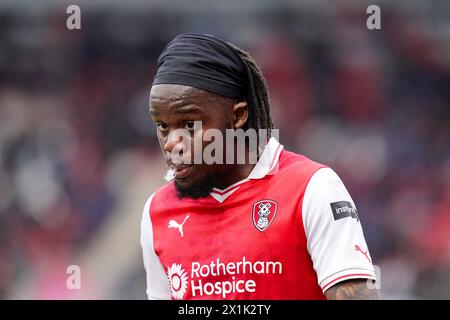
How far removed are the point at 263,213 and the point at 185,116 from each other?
1.67 ft

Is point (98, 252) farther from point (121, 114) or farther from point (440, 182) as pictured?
point (440, 182)

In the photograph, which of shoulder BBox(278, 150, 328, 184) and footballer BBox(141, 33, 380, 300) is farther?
shoulder BBox(278, 150, 328, 184)

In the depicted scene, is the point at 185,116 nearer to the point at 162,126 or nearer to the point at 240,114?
the point at 162,126

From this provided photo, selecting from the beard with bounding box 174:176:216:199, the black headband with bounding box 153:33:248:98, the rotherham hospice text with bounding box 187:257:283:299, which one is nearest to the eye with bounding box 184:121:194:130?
the black headband with bounding box 153:33:248:98

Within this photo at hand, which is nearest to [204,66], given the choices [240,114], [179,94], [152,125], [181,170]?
[179,94]

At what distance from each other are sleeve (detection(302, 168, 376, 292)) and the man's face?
50 cm

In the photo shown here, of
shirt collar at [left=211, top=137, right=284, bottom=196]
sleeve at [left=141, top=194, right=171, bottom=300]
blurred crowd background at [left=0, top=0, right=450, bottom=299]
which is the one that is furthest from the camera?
blurred crowd background at [left=0, top=0, right=450, bottom=299]

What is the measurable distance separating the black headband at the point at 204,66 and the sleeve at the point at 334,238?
584 mm

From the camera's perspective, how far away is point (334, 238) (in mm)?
3211

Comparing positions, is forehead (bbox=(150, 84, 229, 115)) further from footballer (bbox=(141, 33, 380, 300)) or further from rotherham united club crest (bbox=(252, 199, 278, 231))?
rotherham united club crest (bbox=(252, 199, 278, 231))

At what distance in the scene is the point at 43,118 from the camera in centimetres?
1111

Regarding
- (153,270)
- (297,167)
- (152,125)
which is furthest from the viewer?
(152,125)

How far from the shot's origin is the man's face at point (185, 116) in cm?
340

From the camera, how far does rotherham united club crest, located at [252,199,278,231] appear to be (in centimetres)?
343
